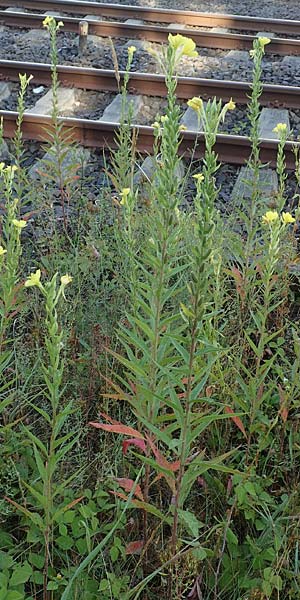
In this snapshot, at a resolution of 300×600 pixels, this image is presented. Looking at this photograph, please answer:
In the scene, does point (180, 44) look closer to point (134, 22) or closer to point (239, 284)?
point (239, 284)

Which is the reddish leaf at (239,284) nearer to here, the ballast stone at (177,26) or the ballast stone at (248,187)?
the ballast stone at (248,187)

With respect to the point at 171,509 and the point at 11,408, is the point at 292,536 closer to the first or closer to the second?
the point at 171,509

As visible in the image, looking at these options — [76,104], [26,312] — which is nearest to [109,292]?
[26,312]

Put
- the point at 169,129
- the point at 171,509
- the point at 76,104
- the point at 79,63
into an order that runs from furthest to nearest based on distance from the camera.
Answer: the point at 79,63
the point at 76,104
the point at 171,509
the point at 169,129

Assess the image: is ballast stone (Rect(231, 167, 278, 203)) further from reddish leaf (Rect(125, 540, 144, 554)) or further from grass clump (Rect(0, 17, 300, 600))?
reddish leaf (Rect(125, 540, 144, 554))

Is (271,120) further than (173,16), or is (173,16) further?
(173,16)

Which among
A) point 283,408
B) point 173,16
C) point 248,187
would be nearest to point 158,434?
point 283,408

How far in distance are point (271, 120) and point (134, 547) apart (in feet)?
16.0

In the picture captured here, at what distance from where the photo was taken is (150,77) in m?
7.04

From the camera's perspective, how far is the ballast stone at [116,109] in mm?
6508

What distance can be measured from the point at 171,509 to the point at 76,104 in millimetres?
5297

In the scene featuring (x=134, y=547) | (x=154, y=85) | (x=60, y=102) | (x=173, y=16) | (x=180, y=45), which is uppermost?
(x=180, y=45)

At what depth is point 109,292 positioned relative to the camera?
3.87 meters

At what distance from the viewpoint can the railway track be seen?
5805 millimetres
